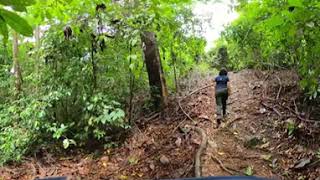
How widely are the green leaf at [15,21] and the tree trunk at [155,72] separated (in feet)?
27.3

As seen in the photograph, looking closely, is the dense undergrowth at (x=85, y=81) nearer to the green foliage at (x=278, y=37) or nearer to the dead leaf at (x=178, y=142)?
the green foliage at (x=278, y=37)

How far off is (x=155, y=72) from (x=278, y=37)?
3.99 meters

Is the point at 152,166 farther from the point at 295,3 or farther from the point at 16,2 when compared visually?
the point at 16,2

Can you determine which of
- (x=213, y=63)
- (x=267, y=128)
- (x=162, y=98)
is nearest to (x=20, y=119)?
(x=162, y=98)

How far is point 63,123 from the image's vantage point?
10133mm

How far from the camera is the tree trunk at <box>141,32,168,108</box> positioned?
10945 mm

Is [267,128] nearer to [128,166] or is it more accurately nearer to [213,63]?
[128,166]

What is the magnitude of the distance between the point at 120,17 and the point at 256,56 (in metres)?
7.80

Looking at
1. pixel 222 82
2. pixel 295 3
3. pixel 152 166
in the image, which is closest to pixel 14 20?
pixel 295 3

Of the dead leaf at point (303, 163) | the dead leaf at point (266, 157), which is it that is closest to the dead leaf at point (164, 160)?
the dead leaf at point (266, 157)

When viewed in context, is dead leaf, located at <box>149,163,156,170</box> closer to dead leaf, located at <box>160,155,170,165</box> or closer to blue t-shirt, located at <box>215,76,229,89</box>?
dead leaf, located at <box>160,155,170,165</box>

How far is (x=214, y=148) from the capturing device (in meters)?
8.87

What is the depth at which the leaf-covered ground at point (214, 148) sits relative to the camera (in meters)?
8.07

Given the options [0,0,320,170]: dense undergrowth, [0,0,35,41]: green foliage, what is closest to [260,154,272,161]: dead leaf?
[0,0,320,170]: dense undergrowth
